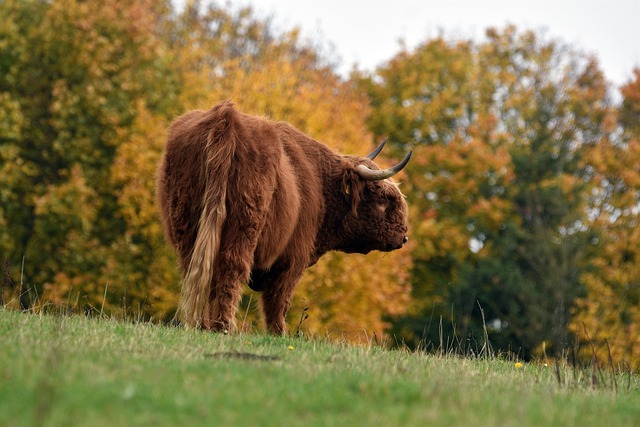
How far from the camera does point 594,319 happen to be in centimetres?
2588

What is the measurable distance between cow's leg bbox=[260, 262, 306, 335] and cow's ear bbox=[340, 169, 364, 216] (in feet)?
3.96

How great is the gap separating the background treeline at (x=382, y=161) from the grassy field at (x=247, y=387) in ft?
38.3

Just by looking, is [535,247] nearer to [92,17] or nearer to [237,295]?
[92,17]

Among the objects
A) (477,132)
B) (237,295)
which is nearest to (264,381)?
(237,295)

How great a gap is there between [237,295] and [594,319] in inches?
751

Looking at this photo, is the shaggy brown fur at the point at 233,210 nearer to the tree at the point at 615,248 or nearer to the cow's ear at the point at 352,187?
the cow's ear at the point at 352,187

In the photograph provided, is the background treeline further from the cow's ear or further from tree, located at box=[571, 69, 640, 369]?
the cow's ear

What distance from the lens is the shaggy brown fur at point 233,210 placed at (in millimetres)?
8477

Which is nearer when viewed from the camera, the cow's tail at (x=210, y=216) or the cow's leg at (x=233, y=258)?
→ the cow's tail at (x=210, y=216)

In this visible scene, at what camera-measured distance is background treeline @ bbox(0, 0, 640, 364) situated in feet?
77.4

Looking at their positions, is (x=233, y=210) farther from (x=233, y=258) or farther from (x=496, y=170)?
(x=496, y=170)

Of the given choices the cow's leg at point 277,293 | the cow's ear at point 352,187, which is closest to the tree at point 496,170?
the cow's ear at point 352,187

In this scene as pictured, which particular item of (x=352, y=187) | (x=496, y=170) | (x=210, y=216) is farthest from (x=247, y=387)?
(x=496, y=170)

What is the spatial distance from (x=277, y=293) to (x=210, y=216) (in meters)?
2.02
